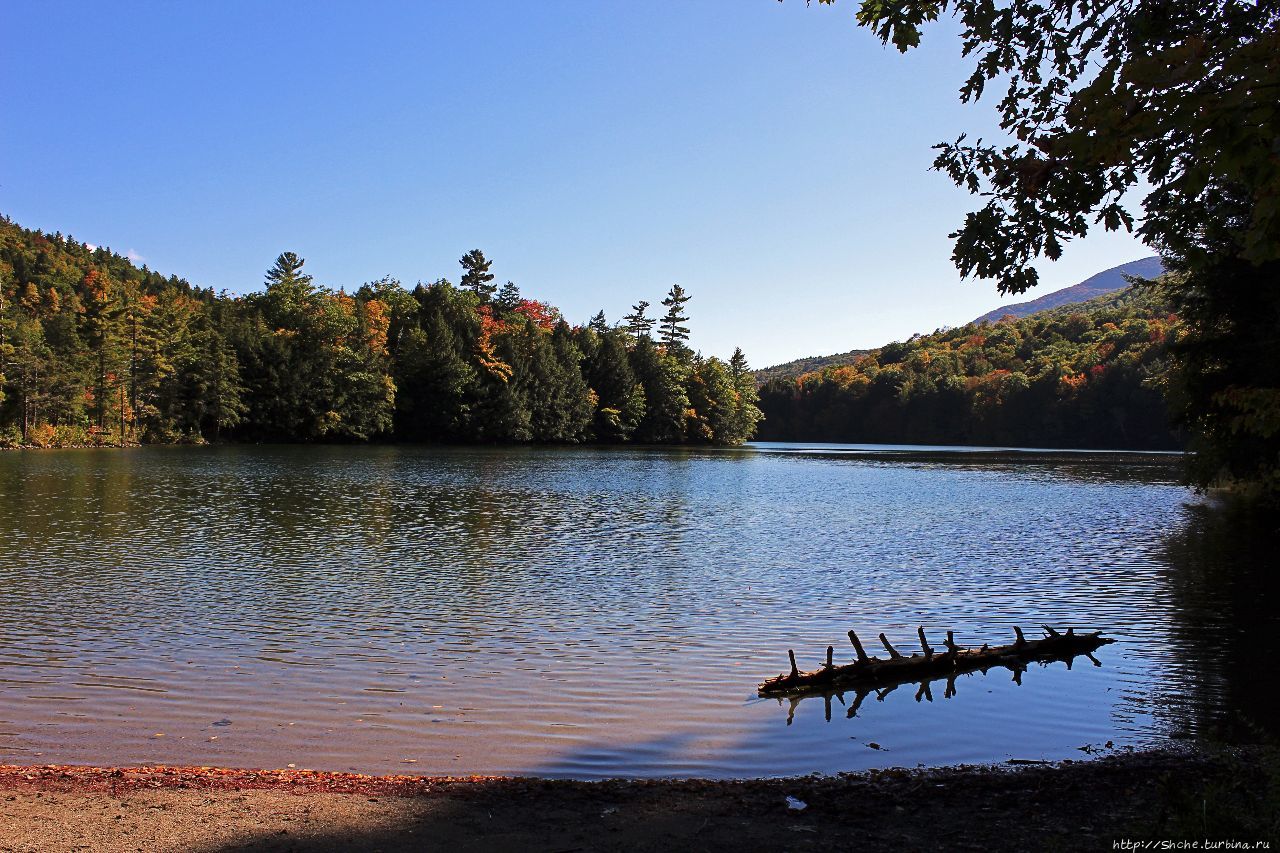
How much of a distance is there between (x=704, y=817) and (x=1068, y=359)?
5500 inches

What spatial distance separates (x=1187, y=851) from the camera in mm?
4770

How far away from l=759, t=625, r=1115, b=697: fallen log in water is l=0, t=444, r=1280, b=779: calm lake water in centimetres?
28

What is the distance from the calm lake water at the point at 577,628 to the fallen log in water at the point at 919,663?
0.28 meters

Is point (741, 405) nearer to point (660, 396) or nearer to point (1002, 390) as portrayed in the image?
point (660, 396)

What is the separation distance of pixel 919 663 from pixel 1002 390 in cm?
13094

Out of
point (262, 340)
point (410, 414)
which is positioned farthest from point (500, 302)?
point (262, 340)

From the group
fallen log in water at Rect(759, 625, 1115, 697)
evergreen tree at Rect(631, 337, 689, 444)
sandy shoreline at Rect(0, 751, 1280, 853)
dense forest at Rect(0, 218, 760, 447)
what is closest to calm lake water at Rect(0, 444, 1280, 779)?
fallen log in water at Rect(759, 625, 1115, 697)

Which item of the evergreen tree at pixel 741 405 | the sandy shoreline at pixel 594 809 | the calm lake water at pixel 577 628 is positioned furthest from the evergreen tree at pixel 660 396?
the sandy shoreline at pixel 594 809

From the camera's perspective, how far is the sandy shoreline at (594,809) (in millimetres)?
5852

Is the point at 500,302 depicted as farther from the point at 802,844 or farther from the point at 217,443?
the point at 802,844

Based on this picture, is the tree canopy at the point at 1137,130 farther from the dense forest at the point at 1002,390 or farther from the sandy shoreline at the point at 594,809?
the dense forest at the point at 1002,390

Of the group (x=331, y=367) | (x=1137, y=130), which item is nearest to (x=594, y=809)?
(x=1137, y=130)

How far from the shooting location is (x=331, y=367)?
87.9 m

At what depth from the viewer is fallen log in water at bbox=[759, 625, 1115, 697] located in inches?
418
